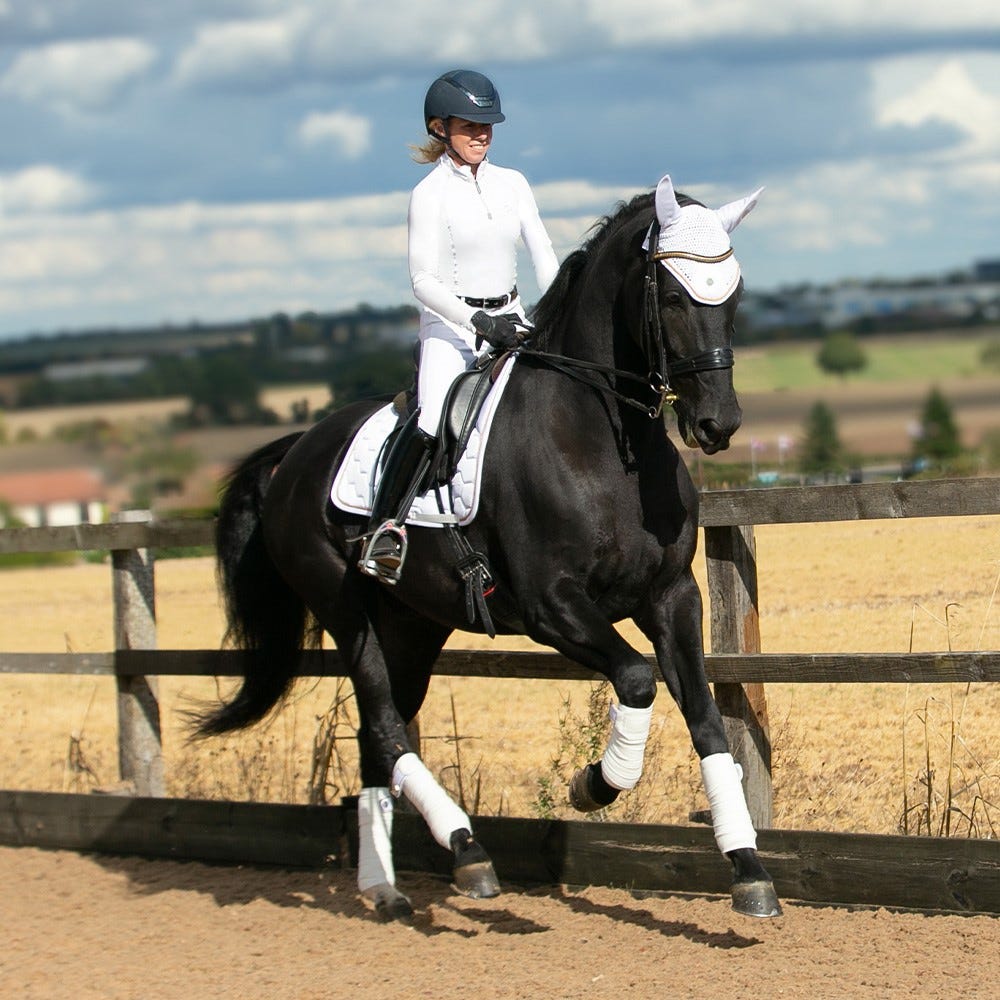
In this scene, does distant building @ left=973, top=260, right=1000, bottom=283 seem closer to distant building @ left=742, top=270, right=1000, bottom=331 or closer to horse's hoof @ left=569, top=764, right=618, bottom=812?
distant building @ left=742, top=270, right=1000, bottom=331

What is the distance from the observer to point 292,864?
7102 mm

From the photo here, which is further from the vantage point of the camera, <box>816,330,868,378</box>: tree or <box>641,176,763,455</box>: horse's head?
<box>816,330,868,378</box>: tree

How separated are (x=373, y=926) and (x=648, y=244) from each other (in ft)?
9.71

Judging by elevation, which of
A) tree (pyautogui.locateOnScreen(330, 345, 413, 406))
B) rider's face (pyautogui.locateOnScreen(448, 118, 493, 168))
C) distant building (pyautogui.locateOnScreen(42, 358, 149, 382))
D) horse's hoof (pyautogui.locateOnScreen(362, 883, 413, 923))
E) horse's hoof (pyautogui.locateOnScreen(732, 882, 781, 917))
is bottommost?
horse's hoof (pyautogui.locateOnScreen(362, 883, 413, 923))

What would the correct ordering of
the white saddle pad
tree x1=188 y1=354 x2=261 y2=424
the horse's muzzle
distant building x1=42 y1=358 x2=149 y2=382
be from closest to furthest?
the horse's muzzle, the white saddle pad, tree x1=188 y1=354 x2=261 y2=424, distant building x1=42 y1=358 x2=149 y2=382

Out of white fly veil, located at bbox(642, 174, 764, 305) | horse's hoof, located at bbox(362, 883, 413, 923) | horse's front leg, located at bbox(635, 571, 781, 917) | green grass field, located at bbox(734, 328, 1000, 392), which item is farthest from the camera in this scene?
green grass field, located at bbox(734, 328, 1000, 392)

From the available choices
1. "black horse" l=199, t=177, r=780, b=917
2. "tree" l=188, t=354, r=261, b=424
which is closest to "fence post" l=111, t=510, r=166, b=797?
"tree" l=188, t=354, r=261, b=424

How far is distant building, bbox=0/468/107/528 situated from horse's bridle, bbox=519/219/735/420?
13.7 feet

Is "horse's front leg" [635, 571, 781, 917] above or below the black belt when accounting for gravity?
below

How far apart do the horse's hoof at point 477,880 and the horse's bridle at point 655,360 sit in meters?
1.75

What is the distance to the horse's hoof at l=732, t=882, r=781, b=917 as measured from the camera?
4.98 m

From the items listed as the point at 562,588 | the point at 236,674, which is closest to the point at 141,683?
the point at 236,674

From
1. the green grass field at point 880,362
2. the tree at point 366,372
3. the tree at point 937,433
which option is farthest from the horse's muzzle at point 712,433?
the tree at point 366,372

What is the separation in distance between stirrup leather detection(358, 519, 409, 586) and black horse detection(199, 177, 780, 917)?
0.24 feet
